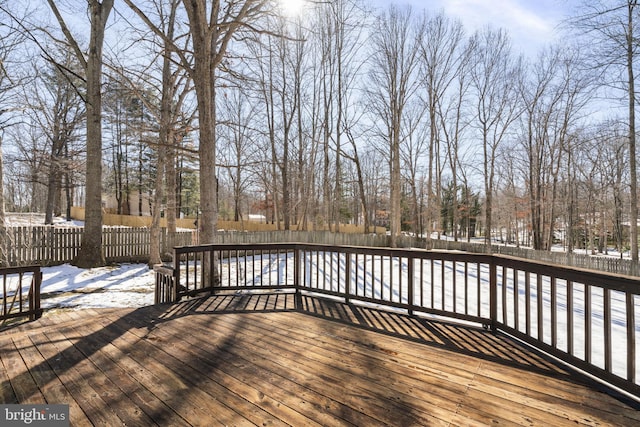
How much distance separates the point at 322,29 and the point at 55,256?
1655 cm

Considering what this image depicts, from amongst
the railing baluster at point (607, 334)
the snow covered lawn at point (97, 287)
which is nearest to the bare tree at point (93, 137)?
the snow covered lawn at point (97, 287)

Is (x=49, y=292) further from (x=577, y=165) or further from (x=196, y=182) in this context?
(x=577, y=165)

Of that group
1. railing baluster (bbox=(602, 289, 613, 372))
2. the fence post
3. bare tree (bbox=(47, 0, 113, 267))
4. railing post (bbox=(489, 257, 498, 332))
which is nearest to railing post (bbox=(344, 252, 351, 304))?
Result: railing post (bbox=(489, 257, 498, 332))

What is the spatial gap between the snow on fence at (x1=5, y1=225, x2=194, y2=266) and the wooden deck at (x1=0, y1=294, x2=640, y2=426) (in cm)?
622

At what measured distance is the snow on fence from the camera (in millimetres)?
7969

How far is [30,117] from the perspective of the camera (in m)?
15.4

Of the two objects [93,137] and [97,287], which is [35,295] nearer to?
[97,287]

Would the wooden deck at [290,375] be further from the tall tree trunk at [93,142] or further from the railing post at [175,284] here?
the tall tree trunk at [93,142]

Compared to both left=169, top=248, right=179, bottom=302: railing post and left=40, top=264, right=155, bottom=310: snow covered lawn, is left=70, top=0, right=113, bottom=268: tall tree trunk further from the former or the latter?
left=169, top=248, right=179, bottom=302: railing post

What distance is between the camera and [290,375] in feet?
7.66

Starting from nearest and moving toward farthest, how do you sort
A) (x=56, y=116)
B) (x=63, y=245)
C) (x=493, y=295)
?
(x=493, y=295)
(x=63, y=245)
(x=56, y=116)

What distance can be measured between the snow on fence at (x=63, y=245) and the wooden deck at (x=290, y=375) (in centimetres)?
622

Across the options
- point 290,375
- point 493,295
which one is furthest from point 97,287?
point 493,295

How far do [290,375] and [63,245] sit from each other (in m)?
9.88
